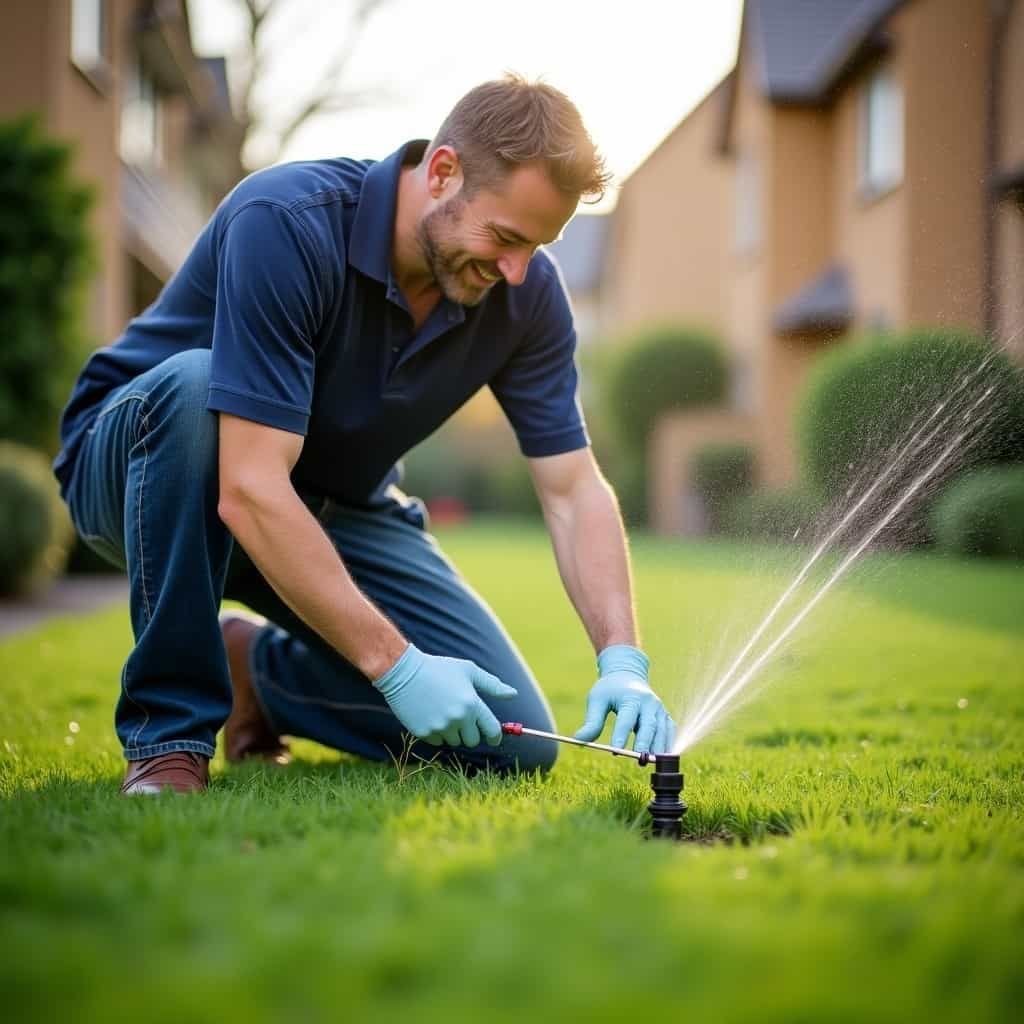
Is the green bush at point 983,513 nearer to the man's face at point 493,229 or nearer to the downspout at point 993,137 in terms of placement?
the downspout at point 993,137

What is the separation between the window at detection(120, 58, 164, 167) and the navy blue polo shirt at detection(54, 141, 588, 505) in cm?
1209

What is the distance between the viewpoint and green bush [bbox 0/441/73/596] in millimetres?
7332

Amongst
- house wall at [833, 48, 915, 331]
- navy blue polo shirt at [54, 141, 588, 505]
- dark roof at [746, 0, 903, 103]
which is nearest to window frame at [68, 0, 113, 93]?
house wall at [833, 48, 915, 331]

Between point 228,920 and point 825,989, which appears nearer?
point 825,989

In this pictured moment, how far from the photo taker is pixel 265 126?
17.7 metres

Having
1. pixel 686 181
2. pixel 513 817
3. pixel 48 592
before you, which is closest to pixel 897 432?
pixel 513 817

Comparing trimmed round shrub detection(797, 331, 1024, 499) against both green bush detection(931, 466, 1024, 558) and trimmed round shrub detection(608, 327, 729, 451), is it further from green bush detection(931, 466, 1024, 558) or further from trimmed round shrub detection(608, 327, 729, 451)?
trimmed round shrub detection(608, 327, 729, 451)

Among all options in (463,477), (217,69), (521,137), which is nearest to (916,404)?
(521,137)

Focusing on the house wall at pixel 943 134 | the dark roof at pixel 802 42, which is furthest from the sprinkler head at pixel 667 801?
the dark roof at pixel 802 42

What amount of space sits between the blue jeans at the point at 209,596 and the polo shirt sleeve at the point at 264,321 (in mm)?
138

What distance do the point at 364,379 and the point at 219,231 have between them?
486mm

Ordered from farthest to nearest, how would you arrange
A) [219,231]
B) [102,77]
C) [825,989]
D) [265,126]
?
[265,126], [102,77], [219,231], [825,989]

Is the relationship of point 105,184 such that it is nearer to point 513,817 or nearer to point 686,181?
point 513,817

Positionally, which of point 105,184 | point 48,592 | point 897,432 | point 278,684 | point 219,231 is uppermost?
point 105,184
